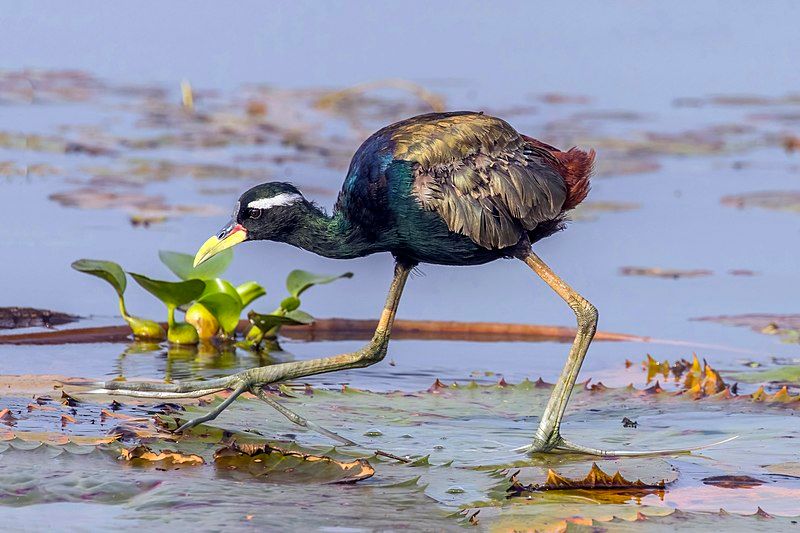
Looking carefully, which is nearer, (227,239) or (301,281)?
(227,239)

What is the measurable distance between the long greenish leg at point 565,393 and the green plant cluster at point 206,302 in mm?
1375

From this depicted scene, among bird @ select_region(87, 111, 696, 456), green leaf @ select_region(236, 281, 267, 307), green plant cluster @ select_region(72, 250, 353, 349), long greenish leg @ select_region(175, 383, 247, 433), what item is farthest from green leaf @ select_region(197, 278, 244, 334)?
long greenish leg @ select_region(175, 383, 247, 433)

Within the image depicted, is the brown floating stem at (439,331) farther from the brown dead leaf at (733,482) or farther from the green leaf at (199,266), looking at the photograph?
the brown dead leaf at (733,482)

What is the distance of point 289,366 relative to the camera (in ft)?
20.5

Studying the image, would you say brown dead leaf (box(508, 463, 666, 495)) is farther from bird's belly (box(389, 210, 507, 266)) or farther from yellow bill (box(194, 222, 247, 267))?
yellow bill (box(194, 222, 247, 267))

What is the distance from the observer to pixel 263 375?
6168 millimetres

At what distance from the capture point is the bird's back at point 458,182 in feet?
19.9

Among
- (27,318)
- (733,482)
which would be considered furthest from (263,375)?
(27,318)

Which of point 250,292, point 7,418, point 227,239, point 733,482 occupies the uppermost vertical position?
point 227,239

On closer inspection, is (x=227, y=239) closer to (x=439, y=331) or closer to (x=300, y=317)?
(x=300, y=317)

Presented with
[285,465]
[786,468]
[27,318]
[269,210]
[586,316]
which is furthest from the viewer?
[27,318]

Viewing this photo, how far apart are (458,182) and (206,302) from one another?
5.90ft

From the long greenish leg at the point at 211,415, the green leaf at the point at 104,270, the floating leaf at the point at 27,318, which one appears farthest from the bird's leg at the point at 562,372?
the floating leaf at the point at 27,318

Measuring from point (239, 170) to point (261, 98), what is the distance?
3.72 metres
